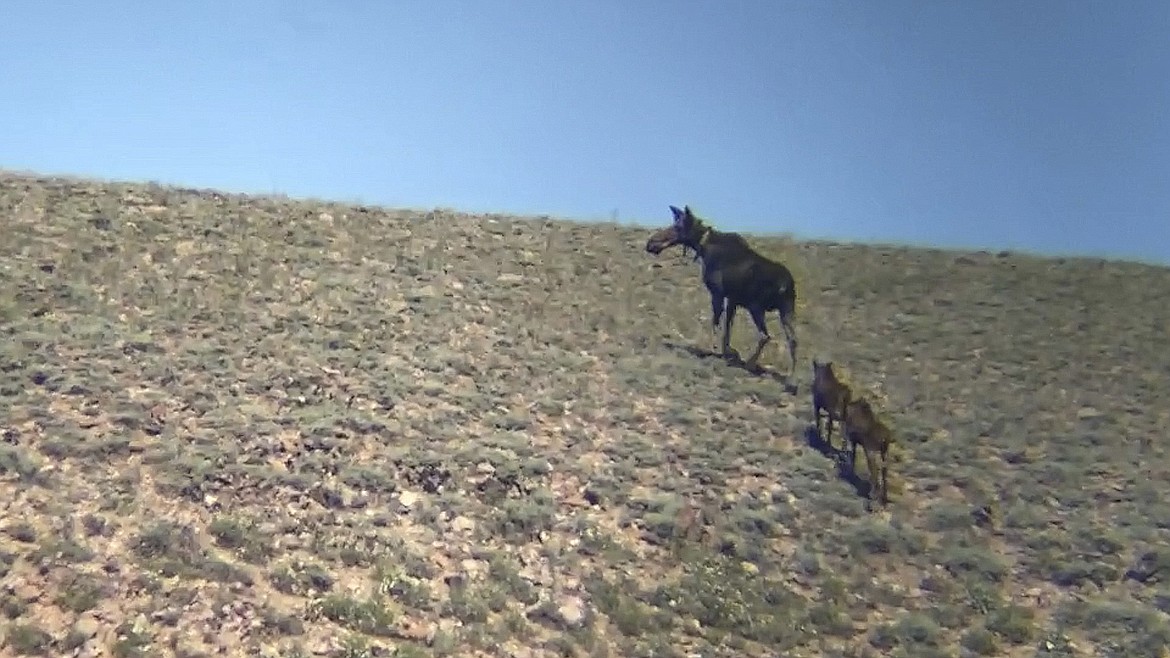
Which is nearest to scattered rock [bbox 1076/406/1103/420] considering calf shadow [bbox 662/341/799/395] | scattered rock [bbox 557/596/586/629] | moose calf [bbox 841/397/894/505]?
calf shadow [bbox 662/341/799/395]

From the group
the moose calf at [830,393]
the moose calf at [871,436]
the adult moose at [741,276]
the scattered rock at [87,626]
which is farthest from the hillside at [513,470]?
the adult moose at [741,276]

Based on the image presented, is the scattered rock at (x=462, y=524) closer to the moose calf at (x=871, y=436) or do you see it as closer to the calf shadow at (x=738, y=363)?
the moose calf at (x=871, y=436)

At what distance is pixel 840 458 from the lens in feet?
54.6

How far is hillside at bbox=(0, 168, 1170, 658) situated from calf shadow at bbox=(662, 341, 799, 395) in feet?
0.71

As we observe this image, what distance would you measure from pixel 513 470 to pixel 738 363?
723 centimetres

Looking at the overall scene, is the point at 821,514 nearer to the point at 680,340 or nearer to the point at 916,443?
the point at 916,443

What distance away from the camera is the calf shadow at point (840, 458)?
1580 centimetres

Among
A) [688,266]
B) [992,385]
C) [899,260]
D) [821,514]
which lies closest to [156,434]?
[821,514]

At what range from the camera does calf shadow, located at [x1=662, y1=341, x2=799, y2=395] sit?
20312 millimetres

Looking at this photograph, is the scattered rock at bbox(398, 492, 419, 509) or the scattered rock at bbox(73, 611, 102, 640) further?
the scattered rock at bbox(398, 492, 419, 509)

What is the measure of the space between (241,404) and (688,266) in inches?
655

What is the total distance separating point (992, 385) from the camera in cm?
2188

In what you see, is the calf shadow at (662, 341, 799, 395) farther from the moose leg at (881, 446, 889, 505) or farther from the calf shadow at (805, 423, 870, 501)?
the moose leg at (881, 446, 889, 505)

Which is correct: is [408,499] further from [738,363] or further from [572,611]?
[738,363]
